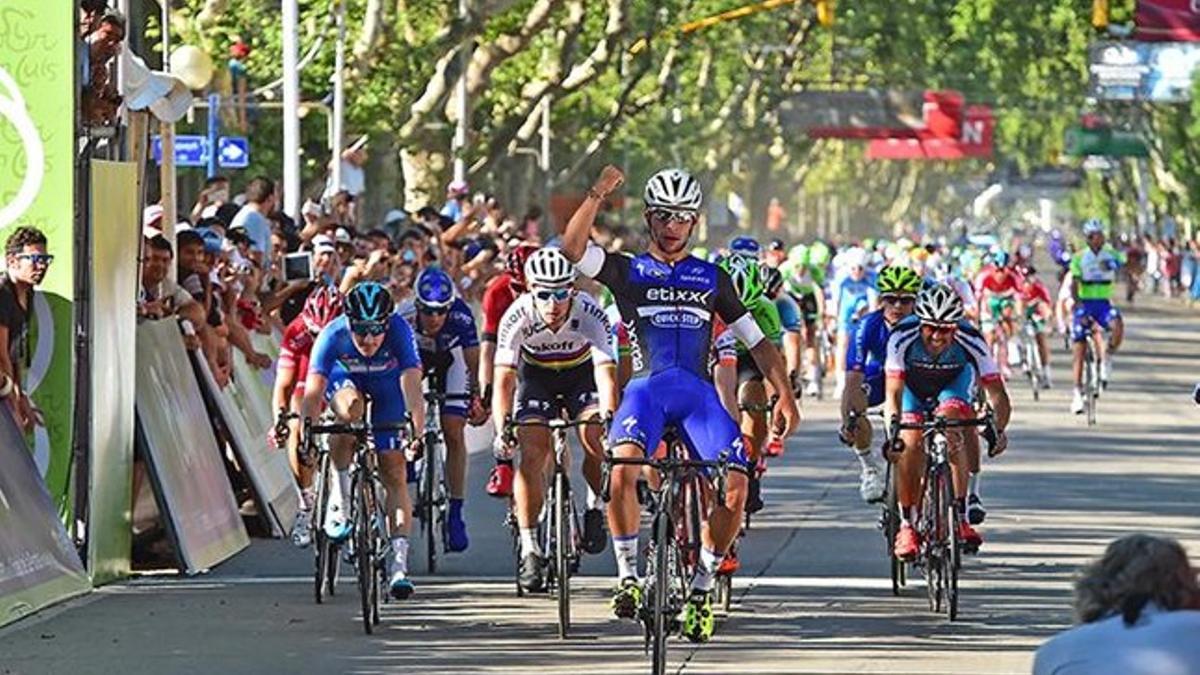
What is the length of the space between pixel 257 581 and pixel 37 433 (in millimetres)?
Result: 1388

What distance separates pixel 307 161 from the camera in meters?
45.7

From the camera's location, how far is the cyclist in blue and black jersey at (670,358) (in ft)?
43.7

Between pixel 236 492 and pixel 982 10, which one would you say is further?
pixel 982 10

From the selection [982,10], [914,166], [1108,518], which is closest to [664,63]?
[982,10]

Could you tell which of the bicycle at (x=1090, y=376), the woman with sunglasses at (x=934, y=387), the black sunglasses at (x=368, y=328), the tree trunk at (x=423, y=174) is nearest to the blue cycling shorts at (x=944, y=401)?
the woman with sunglasses at (x=934, y=387)

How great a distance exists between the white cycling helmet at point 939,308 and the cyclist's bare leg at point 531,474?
185 centimetres

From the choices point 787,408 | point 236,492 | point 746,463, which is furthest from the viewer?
point 236,492

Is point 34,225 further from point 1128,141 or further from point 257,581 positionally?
point 1128,141

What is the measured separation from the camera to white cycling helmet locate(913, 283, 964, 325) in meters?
15.8

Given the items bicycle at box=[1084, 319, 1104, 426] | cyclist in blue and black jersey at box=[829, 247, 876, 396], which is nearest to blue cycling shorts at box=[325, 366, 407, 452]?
bicycle at box=[1084, 319, 1104, 426]

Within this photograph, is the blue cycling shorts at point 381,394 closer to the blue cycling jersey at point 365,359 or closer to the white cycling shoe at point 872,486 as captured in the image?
the blue cycling jersey at point 365,359

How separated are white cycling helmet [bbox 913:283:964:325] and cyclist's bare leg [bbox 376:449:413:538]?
97.8 inches

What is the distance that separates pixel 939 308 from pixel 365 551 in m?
2.98

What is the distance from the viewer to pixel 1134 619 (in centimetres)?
690
